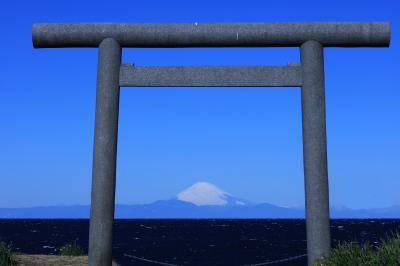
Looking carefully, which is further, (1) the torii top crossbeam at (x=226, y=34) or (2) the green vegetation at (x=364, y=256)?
(1) the torii top crossbeam at (x=226, y=34)

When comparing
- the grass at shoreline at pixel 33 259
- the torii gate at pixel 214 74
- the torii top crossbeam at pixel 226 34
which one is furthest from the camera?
the grass at shoreline at pixel 33 259

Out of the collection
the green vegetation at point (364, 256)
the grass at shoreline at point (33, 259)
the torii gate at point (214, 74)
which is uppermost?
the torii gate at point (214, 74)

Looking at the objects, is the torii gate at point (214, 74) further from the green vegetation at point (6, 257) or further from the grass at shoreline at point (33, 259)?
the grass at shoreline at point (33, 259)

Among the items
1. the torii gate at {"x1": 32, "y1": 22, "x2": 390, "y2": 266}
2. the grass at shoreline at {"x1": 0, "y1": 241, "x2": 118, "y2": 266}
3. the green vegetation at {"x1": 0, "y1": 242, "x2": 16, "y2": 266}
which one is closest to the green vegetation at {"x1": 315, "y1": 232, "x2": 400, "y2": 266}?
the torii gate at {"x1": 32, "y1": 22, "x2": 390, "y2": 266}

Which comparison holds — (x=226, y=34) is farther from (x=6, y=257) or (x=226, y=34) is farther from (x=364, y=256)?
(x=6, y=257)

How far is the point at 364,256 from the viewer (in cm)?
858

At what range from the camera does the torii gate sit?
29.9 ft

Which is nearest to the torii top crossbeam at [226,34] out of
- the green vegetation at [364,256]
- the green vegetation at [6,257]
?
the green vegetation at [364,256]

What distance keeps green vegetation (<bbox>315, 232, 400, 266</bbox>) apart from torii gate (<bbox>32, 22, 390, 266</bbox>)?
10.8 inches

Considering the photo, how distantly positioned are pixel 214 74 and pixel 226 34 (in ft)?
2.32

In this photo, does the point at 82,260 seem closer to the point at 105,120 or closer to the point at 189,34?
the point at 105,120

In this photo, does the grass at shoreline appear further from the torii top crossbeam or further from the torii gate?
→ the torii top crossbeam

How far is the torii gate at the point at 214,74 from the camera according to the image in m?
9.12

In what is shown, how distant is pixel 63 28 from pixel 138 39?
3.93 feet
